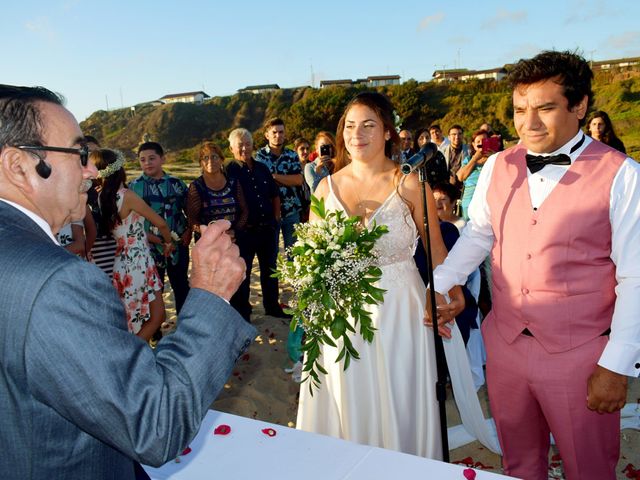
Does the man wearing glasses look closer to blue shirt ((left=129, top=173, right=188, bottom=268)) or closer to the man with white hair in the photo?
blue shirt ((left=129, top=173, right=188, bottom=268))

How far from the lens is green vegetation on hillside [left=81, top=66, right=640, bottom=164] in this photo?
33281mm

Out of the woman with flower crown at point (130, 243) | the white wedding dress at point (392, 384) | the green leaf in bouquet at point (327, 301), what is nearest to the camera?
the green leaf in bouquet at point (327, 301)

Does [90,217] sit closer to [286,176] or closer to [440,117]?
[286,176]

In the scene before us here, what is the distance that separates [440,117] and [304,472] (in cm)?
4698

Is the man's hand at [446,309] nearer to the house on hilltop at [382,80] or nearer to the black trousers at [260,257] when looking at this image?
the black trousers at [260,257]

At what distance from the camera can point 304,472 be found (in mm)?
1888

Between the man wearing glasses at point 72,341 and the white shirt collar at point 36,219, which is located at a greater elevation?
the white shirt collar at point 36,219

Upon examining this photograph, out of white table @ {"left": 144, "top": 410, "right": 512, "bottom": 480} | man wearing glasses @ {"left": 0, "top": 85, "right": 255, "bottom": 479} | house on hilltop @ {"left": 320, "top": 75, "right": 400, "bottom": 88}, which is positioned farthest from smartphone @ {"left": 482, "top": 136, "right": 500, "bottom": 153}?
house on hilltop @ {"left": 320, "top": 75, "right": 400, "bottom": 88}

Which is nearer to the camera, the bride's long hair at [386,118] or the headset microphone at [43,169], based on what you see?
the headset microphone at [43,169]

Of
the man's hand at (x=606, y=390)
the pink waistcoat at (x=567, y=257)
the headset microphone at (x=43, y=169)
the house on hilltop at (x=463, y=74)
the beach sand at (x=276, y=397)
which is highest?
the house on hilltop at (x=463, y=74)

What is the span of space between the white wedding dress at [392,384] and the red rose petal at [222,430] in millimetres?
1128

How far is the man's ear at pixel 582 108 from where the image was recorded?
243cm

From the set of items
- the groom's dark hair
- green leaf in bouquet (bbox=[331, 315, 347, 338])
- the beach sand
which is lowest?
the beach sand

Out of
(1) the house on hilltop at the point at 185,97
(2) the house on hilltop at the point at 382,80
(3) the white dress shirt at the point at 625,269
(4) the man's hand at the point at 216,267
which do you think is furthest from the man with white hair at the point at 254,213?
(1) the house on hilltop at the point at 185,97
